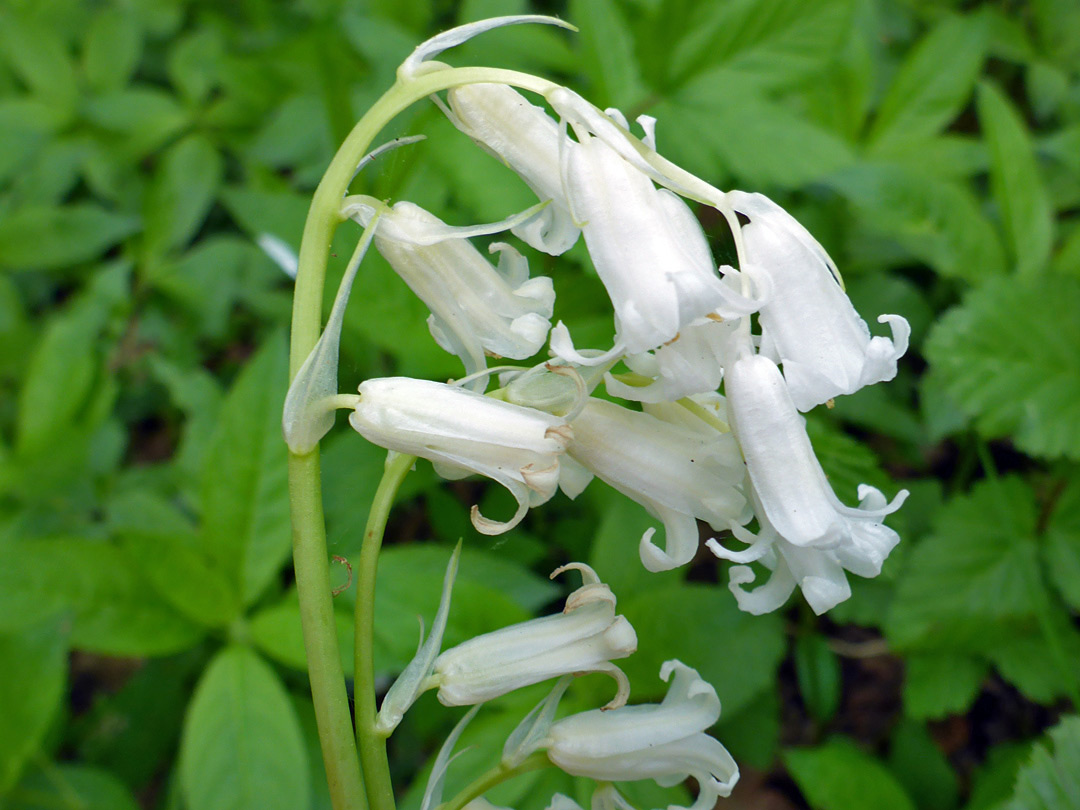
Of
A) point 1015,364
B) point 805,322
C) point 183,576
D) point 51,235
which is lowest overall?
point 51,235

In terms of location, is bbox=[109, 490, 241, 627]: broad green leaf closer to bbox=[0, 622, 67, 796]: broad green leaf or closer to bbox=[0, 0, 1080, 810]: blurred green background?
bbox=[0, 0, 1080, 810]: blurred green background

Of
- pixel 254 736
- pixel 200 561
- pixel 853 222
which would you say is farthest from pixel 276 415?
pixel 853 222

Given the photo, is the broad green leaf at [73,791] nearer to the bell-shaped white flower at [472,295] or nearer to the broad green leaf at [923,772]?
the bell-shaped white flower at [472,295]

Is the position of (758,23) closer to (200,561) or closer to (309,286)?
(309,286)

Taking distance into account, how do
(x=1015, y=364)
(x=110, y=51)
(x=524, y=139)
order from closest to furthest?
(x=524, y=139) < (x=1015, y=364) < (x=110, y=51)

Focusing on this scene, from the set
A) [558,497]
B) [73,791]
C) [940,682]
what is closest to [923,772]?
[940,682]

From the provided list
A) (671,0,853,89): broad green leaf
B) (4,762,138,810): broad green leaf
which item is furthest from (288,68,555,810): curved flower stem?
(671,0,853,89): broad green leaf

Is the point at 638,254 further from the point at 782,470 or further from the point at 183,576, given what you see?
the point at 183,576
